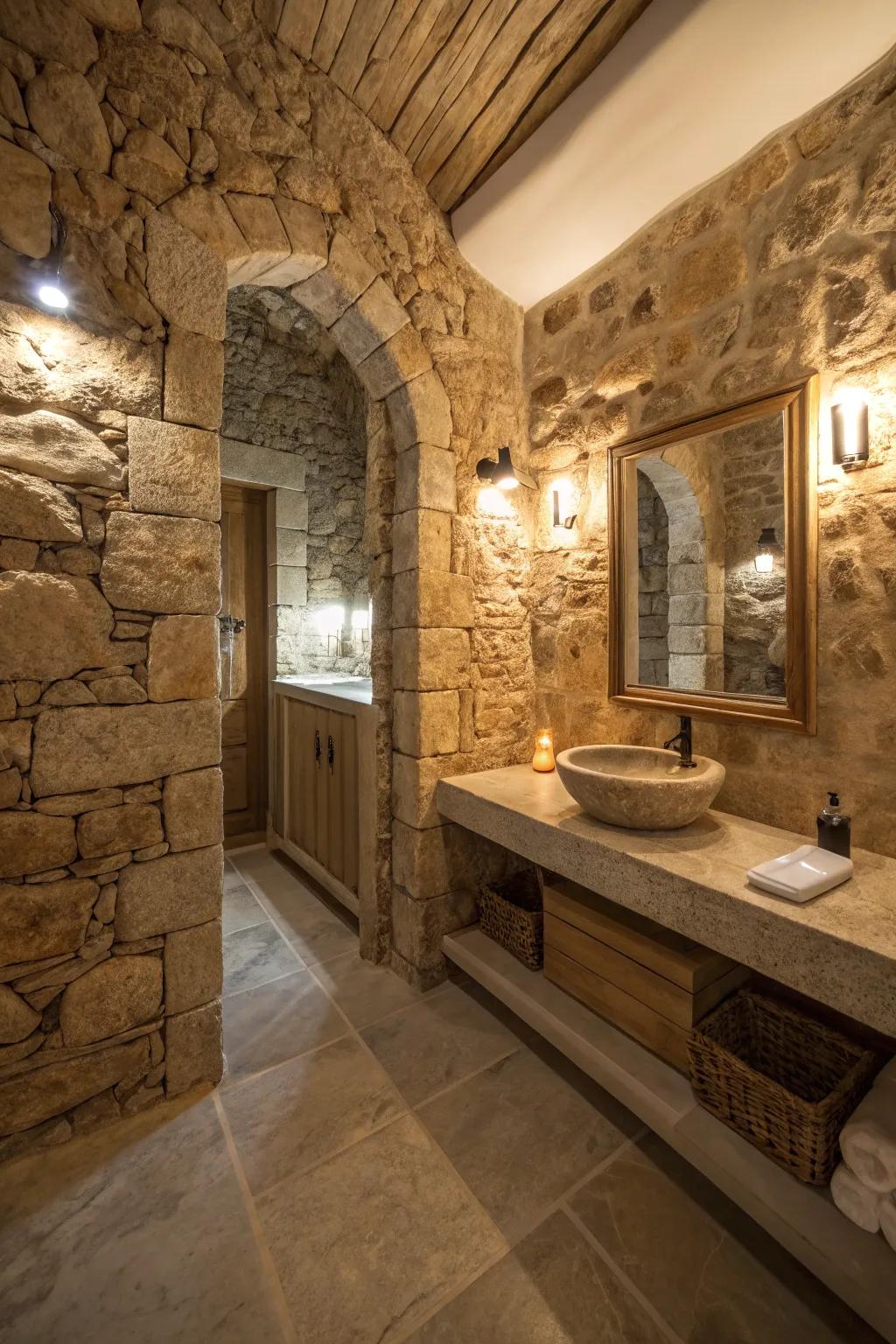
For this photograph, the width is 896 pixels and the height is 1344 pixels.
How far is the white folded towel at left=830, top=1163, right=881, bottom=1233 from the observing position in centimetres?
120

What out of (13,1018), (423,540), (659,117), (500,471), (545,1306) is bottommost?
(545,1306)

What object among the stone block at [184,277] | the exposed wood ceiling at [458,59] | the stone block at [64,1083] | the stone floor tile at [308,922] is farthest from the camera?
the stone floor tile at [308,922]

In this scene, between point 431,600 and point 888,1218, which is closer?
point 888,1218

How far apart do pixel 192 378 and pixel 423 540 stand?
946 mm

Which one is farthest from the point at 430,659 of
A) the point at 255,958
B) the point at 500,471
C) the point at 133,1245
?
the point at 133,1245

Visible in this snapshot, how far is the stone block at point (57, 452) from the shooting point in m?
1.47

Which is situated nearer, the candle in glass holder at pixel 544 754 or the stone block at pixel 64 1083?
the stone block at pixel 64 1083

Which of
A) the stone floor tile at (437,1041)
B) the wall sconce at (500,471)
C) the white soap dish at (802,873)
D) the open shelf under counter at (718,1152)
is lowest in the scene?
the stone floor tile at (437,1041)

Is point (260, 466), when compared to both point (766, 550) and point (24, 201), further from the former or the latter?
point (766, 550)

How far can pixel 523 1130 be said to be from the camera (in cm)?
169

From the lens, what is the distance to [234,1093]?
71.7 inches

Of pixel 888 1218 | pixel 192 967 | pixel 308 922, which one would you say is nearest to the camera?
pixel 888 1218

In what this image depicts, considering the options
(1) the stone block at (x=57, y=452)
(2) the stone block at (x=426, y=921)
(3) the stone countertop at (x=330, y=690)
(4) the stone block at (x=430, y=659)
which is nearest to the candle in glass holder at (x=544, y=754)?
(4) the stone block at (x=430, y=659)

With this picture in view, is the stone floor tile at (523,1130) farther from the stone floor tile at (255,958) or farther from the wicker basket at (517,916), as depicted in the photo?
the stone floor tile at (255,958)
